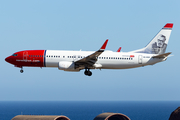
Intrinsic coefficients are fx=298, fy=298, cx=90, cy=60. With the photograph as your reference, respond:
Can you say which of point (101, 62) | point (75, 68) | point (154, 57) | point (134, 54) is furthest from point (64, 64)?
point (154, 57)

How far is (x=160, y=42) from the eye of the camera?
67.2m

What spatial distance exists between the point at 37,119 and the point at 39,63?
45054 mm

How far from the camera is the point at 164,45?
66938 millimetres

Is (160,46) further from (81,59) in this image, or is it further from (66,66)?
(66,66)

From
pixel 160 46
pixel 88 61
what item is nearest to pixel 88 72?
pixel 88 61

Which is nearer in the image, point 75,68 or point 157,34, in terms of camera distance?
point 75,68

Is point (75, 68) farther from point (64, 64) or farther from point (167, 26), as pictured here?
point (167, 26)

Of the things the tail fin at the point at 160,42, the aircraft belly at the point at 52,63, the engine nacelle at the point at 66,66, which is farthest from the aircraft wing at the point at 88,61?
the tail fin at the point at 160,42

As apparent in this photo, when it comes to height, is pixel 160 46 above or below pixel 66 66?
above

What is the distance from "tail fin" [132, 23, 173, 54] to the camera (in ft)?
217

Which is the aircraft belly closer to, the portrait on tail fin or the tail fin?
the tail fin

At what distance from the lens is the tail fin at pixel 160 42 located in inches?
2603

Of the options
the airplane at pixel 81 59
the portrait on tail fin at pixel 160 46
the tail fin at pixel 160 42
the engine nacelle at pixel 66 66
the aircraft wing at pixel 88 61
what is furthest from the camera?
the portrait on tail fin at pixel 160 46

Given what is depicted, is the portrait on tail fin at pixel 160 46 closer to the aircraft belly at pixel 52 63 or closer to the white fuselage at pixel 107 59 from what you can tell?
the white fuselage at pixel 107 59
